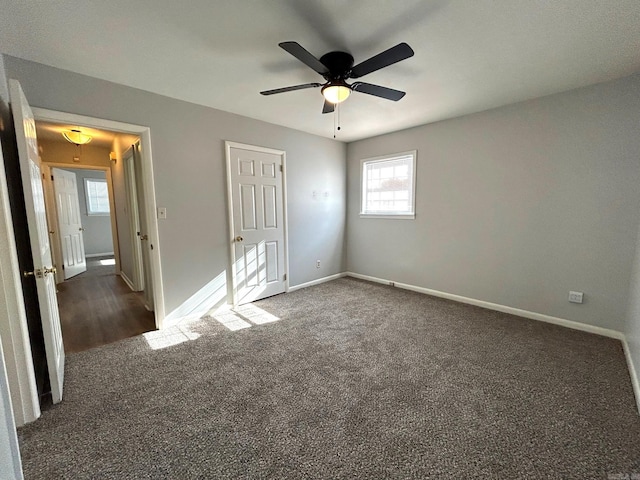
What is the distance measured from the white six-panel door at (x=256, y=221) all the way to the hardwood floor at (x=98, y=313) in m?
1.26

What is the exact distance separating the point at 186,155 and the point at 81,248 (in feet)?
15.1

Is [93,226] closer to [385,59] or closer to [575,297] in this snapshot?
[385,59]

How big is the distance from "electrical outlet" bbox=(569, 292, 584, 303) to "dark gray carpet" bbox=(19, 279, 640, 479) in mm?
351

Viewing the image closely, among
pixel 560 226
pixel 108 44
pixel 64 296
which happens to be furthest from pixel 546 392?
pixel 64 296

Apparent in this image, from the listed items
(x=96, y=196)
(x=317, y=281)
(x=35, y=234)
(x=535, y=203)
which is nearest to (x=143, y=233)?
(x=35, y=234)

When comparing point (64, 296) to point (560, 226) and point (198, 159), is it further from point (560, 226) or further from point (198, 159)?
point (560, 226)

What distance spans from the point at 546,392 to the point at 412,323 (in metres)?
1.28

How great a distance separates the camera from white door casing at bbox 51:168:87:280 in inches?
191

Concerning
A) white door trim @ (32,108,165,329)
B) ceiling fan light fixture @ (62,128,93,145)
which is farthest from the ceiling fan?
ceiling fan light fixture @ (62,128,93,145)

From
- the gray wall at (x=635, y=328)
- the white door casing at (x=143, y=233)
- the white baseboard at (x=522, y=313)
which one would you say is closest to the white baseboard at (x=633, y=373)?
the gray wall at (x=635, y=328)

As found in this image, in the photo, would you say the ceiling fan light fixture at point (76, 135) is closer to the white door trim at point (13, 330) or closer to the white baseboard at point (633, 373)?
the white door trim at point (13, 330)

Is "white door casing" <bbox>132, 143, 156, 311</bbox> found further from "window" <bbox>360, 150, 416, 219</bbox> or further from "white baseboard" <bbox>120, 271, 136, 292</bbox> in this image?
"window" <bbox>360, 150, 416, 219</bbox>

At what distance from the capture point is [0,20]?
1.66m

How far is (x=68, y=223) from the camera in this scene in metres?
5.14
